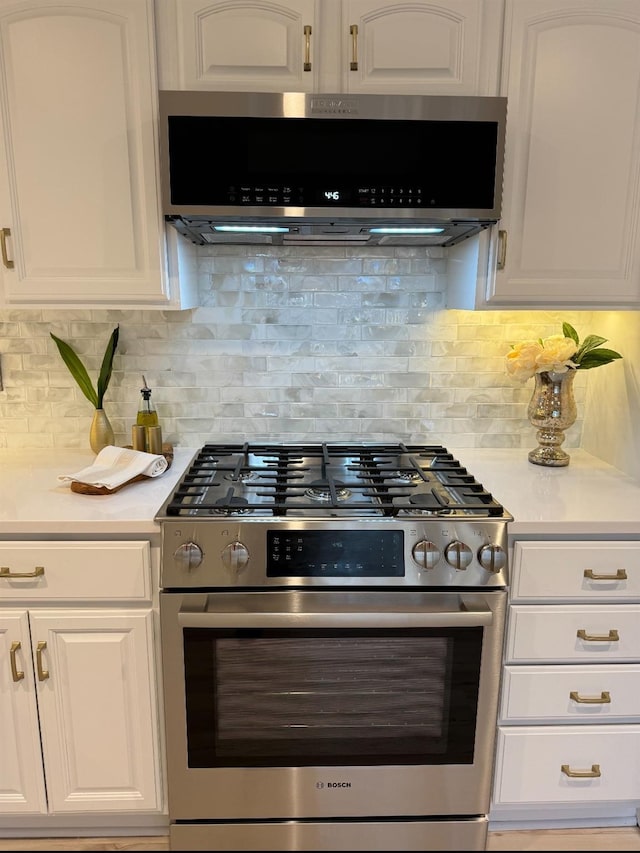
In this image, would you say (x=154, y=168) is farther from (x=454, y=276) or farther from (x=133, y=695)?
(x=133, y=695)

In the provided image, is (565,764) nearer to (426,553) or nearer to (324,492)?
(426,553)

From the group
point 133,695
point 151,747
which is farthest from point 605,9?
point 151,747

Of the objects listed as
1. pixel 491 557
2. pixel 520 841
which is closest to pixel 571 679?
pixel 491 557

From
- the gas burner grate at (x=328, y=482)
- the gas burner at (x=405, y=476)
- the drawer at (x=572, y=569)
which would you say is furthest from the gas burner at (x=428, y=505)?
the drawer at (x=572, y=569)

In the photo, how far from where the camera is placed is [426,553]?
1.46m

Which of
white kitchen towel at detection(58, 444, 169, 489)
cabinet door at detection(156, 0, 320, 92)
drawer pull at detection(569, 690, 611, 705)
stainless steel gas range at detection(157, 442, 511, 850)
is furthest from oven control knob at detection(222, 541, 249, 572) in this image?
cabinet door at detection(156, 0, 320, 92)

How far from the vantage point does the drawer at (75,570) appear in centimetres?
149

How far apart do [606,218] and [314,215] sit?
0.85 metres

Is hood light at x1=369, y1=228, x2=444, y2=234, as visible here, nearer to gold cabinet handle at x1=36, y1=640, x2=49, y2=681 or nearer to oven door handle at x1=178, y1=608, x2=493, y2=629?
oven door handle at x1=178, y1=608, x2=493, y2=629

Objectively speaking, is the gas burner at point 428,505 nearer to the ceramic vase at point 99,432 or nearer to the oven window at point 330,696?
the oven window at point 330,696

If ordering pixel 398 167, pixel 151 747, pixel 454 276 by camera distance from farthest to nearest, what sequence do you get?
pixel 454 276 → pixel 151 747 → pixel 398 167

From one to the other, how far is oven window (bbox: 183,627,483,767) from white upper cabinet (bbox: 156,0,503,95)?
1464mm

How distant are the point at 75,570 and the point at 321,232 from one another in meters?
1.20

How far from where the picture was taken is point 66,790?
164cm
